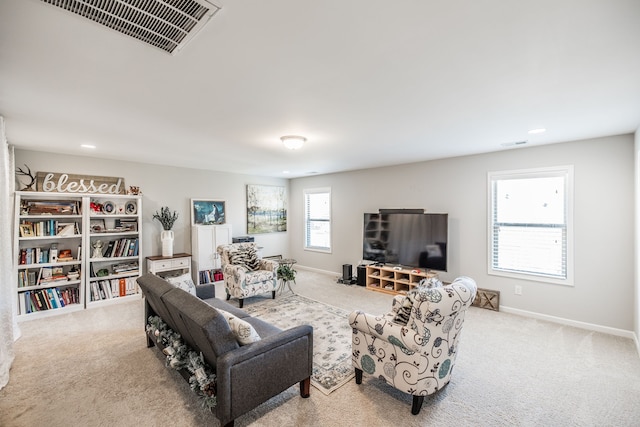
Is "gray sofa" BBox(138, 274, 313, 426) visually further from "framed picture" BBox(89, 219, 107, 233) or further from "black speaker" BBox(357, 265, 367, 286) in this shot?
"black speaker" BBox(357, 265, 367, 286)

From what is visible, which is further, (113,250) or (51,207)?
(113,250)

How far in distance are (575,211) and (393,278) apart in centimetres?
280

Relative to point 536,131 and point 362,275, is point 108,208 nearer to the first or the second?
point 362,275

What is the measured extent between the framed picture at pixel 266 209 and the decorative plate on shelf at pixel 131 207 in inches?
90.5

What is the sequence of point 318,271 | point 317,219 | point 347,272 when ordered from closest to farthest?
point 347,272 → point 318,271 → point 317,219

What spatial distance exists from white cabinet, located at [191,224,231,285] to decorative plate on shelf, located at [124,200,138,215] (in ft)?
3.45

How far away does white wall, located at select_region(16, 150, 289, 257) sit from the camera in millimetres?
4496

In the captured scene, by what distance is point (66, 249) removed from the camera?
4.43 metres

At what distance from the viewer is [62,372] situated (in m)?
2.64

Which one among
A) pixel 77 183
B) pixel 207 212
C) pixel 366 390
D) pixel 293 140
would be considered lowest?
pixel 366 390

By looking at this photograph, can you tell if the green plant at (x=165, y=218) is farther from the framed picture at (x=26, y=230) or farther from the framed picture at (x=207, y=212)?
the framed picture at (x=26, y=230)

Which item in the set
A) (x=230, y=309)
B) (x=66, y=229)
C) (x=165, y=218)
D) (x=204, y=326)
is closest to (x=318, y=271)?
(x=165, y=218)

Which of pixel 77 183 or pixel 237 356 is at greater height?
pixel 77 183

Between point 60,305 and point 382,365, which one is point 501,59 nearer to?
point 382,365
